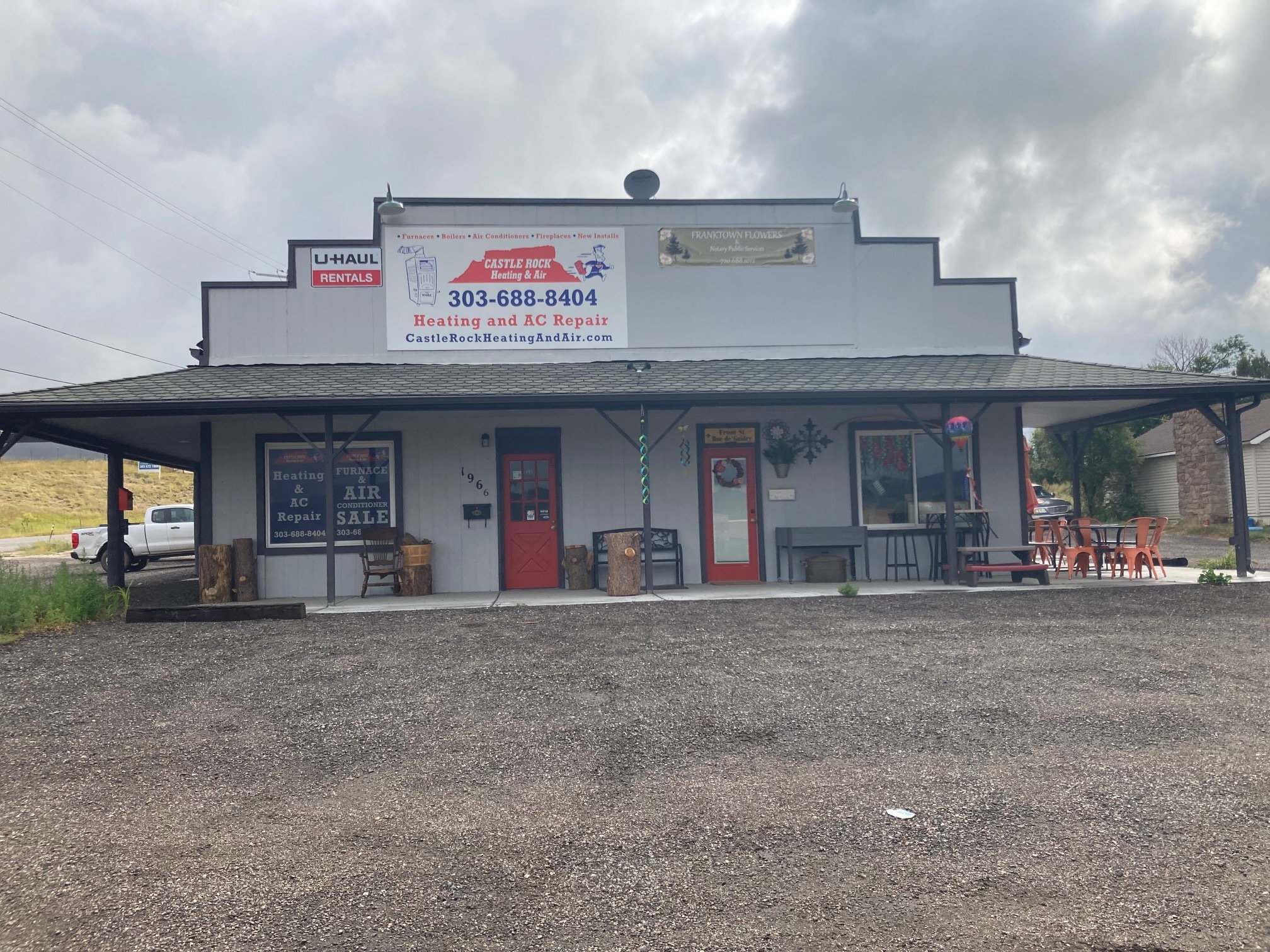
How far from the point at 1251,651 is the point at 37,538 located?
41.6 metres

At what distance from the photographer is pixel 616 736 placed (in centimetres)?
489

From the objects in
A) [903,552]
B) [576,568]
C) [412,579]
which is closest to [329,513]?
[412,579]

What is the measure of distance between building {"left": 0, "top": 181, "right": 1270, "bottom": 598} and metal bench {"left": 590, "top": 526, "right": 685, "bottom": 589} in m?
0.22

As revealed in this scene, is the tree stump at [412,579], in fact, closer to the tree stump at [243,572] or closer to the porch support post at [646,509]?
the tree stump at [243,572]

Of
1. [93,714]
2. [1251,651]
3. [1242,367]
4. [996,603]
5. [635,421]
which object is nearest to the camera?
[93,714]

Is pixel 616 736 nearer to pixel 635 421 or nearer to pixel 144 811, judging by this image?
pixel 144 811

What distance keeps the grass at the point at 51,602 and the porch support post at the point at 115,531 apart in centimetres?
99

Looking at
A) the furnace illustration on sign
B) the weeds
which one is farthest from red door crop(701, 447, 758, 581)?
the weeds

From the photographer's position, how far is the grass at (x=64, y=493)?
41719 mm

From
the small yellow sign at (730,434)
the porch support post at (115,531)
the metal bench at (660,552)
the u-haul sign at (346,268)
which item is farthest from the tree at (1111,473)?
the porch support post at (115,531)

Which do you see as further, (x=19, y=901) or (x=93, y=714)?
(x=93, y=714)

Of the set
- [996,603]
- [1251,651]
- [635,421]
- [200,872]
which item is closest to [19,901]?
[200,872]

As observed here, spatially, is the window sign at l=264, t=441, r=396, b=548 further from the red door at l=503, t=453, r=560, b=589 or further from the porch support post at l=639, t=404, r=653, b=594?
the porch support post at l=639, t=404, r=653, b=594

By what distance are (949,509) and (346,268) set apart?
9.36m
